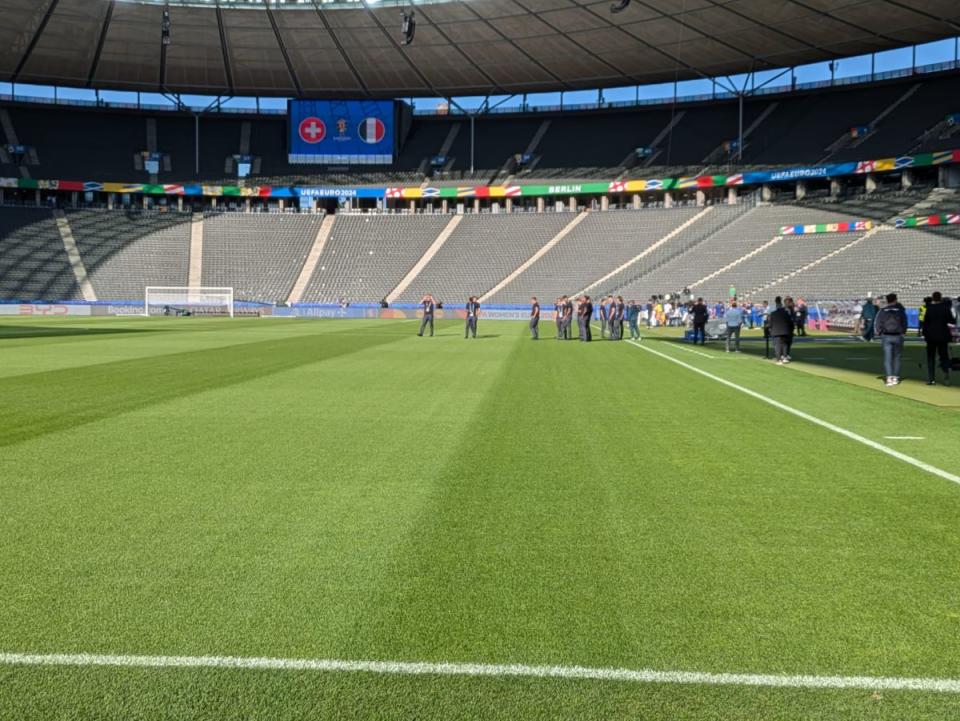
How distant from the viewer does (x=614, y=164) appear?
7050 centimetres

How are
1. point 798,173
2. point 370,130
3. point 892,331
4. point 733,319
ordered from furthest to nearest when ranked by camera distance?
point 370,130 < point 798,173 < point 733,319 < point 892,331

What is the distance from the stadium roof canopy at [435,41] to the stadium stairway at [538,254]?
1198 cm

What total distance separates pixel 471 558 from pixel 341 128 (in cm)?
7463

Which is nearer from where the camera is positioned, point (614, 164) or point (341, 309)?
point (341, 309)

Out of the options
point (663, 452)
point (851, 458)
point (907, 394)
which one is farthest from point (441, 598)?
point (907, 394)

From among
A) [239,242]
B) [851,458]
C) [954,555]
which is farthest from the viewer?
[239,242]

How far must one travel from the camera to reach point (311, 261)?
2653 inches

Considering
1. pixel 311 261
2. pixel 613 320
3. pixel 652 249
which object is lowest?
pixel 613 320

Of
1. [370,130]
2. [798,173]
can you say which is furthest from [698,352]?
[370,130]

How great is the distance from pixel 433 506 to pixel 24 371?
12.2 m

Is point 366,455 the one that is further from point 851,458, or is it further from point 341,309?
point 341,309

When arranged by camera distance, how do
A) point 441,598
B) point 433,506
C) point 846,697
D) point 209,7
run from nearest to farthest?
point 846,697
point 441,598
point 433,506
point 209,7

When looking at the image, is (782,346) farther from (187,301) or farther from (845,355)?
(187,301)

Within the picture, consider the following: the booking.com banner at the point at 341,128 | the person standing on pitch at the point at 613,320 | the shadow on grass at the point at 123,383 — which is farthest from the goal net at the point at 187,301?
the shadow on grass at the point at 123,383
